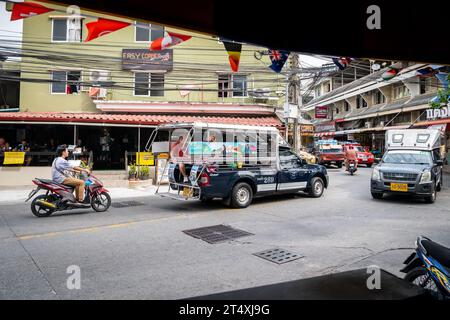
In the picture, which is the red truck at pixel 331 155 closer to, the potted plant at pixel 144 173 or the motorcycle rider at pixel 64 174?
the potted plant at pixel 144 173

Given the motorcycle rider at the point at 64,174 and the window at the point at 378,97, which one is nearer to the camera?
the motorcycle rider at the point at 64,174

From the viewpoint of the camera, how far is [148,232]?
7.22 metres

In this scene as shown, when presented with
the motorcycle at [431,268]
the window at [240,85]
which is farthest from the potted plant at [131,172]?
the motorcycle at [431,268]

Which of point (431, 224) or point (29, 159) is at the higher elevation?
point (29, 159)

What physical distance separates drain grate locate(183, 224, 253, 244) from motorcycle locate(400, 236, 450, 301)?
348 centimetres

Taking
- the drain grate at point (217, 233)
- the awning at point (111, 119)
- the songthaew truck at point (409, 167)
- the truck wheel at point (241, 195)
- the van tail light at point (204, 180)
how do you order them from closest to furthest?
the drain grate at point (217, 233)
the van tail light at point (204, 180)
the truck wheel at point (241, 195)
the songthaew truck at point (409, 167)
the awning at point (111, 119)

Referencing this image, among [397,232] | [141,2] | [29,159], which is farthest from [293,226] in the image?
[29,159]

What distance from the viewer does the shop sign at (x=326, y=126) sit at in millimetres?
40438

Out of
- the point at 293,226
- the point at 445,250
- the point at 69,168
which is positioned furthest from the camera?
the point at 69,168

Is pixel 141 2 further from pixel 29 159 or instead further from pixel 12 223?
pixel 29 159

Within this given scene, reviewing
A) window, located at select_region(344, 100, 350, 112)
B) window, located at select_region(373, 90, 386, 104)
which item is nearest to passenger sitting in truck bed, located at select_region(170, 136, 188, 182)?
window, located at select_region(373, 90, 386, 104)

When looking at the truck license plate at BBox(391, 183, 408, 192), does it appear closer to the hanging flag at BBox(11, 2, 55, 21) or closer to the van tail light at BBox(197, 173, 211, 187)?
the van tail light at BBox(197, 173, 211, 187)

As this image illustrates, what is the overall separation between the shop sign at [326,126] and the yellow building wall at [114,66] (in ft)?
69.7
